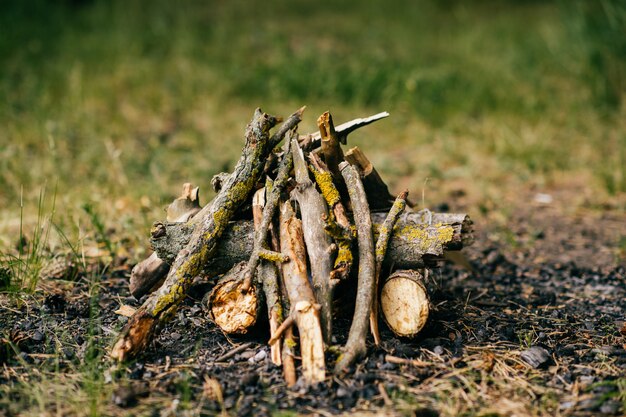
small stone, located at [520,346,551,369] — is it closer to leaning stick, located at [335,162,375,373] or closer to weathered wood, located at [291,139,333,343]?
leaning stick, located at [335,162,375,373]

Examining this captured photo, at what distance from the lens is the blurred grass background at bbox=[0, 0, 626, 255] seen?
560 centimetres

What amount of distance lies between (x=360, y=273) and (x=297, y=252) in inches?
11.9

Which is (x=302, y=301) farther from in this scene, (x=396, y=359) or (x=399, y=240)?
(x=399, y=240)

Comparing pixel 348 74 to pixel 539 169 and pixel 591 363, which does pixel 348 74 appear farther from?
pixel 591 363

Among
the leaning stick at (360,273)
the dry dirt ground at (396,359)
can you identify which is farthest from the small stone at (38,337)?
the leaning stick at (360,273)

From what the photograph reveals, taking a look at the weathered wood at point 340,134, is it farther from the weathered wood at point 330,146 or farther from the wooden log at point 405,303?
the wooden log at point 405,303

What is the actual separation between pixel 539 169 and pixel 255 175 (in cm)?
385

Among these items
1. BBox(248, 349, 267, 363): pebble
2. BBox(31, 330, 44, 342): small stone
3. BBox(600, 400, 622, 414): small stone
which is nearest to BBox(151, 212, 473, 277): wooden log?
BBox(248, 349, 267, 363): pebble

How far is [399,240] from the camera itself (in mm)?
2992

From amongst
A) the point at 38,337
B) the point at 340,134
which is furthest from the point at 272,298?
the point at 38,337

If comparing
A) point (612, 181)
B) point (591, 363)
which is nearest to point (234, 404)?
point (591, 363)

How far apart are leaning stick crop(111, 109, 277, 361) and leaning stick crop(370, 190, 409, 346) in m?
0.70

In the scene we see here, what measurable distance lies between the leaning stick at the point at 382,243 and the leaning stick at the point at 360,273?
0.24ft

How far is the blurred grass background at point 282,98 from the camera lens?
5598 millimetres
